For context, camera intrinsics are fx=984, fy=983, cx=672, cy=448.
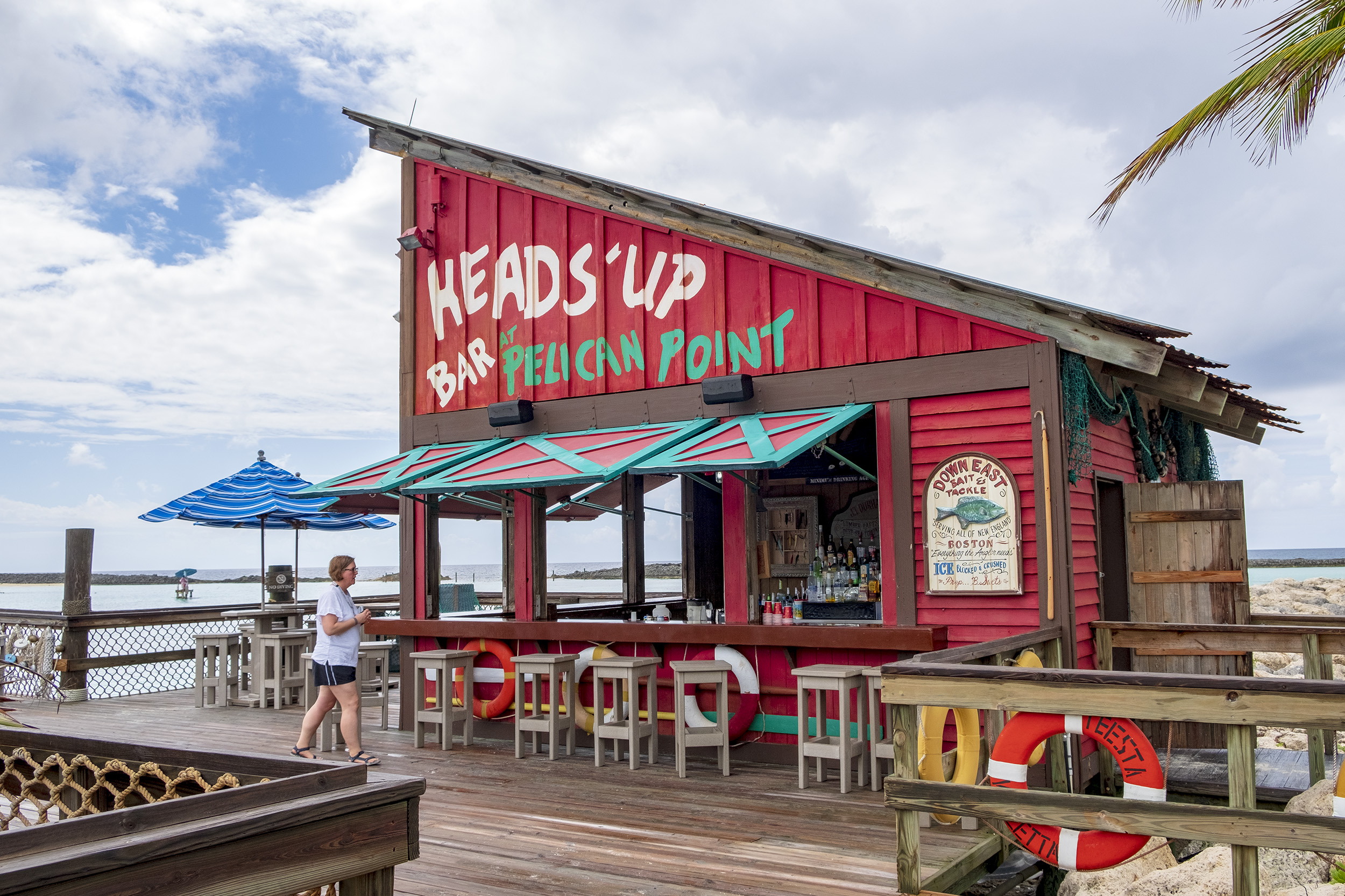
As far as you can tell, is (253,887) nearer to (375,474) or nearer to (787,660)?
(787,660)

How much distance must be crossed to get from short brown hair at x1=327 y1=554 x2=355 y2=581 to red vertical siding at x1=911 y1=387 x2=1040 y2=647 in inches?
153

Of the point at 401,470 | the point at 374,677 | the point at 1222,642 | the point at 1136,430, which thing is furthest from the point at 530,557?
the point at 1222,642

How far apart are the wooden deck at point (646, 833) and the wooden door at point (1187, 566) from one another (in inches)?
114

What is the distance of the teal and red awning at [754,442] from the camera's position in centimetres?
630

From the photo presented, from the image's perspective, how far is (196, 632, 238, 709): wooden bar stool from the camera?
10.6 m

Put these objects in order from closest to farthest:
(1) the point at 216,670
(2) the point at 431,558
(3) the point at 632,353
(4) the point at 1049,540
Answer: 1. (4) the point at 1049,540
2. (3) the point at 632,353
3. (2) the point at 431,558
4. (1) the point at 216,670

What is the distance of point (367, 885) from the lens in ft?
8.19

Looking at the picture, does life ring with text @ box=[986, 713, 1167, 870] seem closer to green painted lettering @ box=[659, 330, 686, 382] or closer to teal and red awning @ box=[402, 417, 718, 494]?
teal and red awning @ box=[402, 417, 718, 494]

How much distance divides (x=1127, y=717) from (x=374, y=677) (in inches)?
347

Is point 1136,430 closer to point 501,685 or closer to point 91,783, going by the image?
point 501,685

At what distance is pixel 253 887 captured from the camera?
215cm

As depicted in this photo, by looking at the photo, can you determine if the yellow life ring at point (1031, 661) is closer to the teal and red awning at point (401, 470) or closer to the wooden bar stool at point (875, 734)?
the wooden bar stool at point (875, 734)

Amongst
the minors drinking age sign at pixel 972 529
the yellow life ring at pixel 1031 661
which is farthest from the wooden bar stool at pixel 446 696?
the yellow life ring at pixel 1031 661

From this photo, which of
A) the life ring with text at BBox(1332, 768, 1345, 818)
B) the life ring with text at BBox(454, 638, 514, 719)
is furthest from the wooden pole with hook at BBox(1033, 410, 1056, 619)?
the life ring with text at BBox(454, 638, 514, 719)
